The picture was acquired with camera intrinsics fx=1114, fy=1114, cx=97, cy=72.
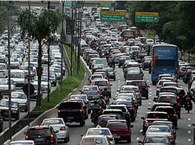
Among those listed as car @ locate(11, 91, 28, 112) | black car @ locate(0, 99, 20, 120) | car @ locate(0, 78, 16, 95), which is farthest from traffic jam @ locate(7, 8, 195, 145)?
car @ locate(0, 78, 16, 95)

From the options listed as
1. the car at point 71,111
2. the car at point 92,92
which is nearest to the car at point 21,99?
the car at point 92,92

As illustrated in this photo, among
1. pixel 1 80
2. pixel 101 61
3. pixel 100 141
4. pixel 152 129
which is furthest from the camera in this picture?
pixel 101 61

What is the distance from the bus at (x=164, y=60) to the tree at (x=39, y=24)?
2042cm

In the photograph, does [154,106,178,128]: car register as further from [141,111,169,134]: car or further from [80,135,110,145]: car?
[80,135,110,145]: car

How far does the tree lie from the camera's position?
68375 mm

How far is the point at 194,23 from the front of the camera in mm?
111938

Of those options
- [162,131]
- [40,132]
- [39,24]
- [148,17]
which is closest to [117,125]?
[162,131]

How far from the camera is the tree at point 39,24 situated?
224 ft

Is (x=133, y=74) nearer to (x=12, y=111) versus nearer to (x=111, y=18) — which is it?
(x=12, y=111)

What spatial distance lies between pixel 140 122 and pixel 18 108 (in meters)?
6.76

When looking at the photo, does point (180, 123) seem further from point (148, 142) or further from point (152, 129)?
point (148, 142)

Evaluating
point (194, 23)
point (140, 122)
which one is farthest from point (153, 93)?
point (194, 23)

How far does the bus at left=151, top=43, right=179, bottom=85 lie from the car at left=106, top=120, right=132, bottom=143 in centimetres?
3976

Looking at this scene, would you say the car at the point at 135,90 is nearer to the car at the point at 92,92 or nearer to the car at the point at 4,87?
the car at the point at 92,92
